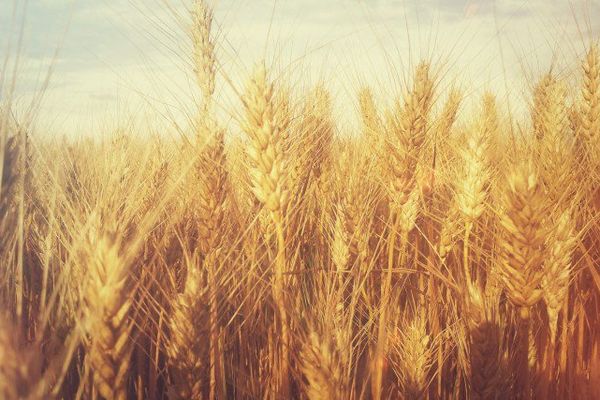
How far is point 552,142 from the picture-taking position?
8.45 feet

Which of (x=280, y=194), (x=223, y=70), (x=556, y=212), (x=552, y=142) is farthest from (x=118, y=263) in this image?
(x=552, y=142)

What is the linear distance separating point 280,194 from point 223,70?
54cm

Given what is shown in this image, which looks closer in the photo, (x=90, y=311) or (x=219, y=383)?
(x=90, y=311)

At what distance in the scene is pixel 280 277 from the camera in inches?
71.9

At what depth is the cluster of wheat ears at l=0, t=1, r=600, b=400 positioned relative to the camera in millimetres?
1371

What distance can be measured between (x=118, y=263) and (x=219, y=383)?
0.76 m

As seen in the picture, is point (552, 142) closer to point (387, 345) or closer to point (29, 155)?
point (387, 345)

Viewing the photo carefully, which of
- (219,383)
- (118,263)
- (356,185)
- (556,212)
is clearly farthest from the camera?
(356,185)

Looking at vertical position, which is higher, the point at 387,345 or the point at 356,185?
the point at 356,185

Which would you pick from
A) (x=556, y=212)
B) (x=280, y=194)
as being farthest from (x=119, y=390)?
(x=556, y=212)

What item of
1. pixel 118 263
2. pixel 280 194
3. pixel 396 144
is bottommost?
pixel 118 263

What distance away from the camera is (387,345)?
206cm

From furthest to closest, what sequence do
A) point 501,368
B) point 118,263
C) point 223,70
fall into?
point 223,70 → point 501,368 → point 118,263

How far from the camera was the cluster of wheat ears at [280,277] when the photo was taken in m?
1.37
